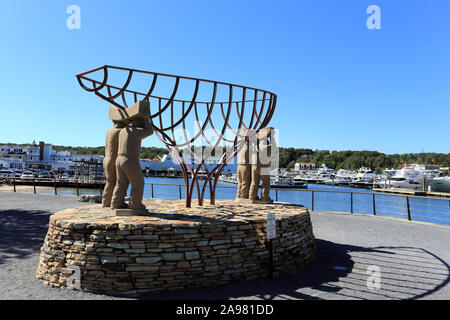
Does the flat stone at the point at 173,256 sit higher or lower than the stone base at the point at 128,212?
lower

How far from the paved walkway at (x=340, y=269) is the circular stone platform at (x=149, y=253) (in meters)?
0.20

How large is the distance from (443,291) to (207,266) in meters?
3.83

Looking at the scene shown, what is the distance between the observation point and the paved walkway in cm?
457

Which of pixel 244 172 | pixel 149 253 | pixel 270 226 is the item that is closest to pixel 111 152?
pixel 149 253

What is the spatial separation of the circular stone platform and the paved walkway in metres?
0.20

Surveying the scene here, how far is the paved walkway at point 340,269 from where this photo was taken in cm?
457

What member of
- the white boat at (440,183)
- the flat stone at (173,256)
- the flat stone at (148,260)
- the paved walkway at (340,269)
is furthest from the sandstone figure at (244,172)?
the white boat at (440,183)

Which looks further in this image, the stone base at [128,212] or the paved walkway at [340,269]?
the stone base at [128,212]

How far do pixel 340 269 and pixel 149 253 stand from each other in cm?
376

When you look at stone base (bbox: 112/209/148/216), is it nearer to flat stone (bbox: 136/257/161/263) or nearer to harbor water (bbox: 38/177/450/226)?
flat stone (bbox: 136/257/161/263)

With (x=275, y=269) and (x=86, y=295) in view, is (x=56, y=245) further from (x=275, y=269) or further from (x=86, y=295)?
(x=275, y=269)

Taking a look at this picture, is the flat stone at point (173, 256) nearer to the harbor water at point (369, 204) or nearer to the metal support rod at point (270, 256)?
the metal support rod at point (270, 256)

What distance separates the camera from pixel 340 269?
5.87m
